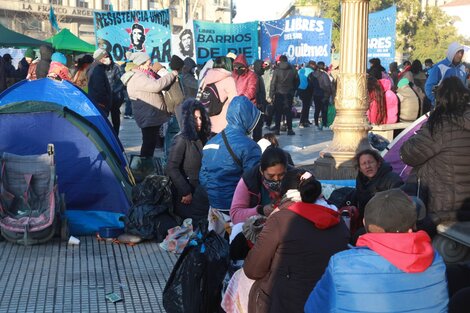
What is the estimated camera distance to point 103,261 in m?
6.23

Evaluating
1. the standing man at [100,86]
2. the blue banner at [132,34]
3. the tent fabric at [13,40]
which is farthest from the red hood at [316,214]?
the tent fabric at [13,40]

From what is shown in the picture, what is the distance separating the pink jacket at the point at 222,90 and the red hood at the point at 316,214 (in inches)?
204

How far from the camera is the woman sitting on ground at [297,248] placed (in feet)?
11.5

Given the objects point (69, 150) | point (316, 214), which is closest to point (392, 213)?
point (316, 214)

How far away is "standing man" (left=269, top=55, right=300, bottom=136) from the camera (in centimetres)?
1541

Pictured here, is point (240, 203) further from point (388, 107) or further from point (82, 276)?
point (388, 107)

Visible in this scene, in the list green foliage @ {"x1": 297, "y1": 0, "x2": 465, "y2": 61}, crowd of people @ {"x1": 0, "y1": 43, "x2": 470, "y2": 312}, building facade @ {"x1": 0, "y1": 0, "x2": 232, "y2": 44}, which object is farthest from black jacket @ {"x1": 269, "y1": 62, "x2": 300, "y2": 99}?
building facade @ {"x1": 0, "y1": 0, "x2": 232, "y2": 44}

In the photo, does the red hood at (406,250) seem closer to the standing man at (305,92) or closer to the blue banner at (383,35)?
the standing man at (305,92)

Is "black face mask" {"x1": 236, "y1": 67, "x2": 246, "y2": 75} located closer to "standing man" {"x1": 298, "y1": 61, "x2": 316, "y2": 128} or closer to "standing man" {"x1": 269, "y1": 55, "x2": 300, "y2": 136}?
"standing man" {"x1": 269, "y1": 55, "x2": 300, "y2": 136}

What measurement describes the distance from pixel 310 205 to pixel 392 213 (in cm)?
80

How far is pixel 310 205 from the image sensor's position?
3.57 meters

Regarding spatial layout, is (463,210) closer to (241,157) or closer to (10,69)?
(241,157)

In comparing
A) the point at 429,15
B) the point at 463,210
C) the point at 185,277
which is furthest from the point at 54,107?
the point at 429,15

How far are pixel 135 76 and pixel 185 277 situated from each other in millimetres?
5786
